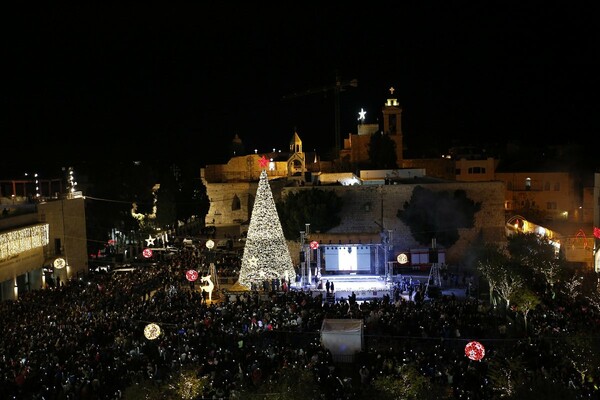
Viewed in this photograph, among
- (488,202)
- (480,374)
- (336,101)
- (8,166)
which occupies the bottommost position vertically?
(480,374)

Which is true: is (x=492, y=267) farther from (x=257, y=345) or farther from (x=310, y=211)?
(x=310, y=211)

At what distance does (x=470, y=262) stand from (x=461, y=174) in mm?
14836

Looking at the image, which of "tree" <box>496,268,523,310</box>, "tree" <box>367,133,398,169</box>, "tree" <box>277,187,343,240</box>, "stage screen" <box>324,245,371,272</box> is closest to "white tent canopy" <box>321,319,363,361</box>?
"tree" <box>496,268,523,310</box>

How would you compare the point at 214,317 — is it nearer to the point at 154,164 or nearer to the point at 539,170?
the point at 539,170

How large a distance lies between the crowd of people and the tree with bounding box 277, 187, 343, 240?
8.56 metres

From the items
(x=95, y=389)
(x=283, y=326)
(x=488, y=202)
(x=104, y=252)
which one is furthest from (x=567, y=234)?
(x=104, y=252)

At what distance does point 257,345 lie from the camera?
632 inches

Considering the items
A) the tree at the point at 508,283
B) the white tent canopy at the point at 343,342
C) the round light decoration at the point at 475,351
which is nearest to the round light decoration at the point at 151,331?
the white tent canopy at the point at 343,342

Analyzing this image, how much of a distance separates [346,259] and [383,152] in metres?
13.0

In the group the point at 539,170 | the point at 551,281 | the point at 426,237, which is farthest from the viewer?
the point at 539,170

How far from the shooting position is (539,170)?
39938mm

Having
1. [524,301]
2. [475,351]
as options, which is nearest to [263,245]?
[524,301]

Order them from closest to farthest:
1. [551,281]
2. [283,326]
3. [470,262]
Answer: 1. [283,326]
2. [551,281]
3. [470,262]

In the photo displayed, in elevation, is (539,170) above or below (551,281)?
above
